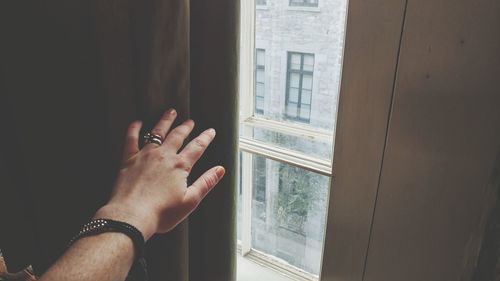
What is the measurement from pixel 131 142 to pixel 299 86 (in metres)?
0.45

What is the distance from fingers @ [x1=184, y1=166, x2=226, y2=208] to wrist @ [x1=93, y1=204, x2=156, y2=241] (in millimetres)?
68

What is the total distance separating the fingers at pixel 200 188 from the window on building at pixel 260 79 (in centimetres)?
41

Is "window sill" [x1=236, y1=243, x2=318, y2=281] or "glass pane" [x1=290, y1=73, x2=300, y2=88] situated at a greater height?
"glass pane" [x1=290, y1=73, x2=300, y2=88]

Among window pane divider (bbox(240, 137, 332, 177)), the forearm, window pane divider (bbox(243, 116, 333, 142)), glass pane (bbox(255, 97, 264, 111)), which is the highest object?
glass pane (bbox(255, 97, 264, 111))

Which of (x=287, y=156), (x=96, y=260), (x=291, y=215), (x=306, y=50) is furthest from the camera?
(x=291, y=215)

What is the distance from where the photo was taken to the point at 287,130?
3.22 ft

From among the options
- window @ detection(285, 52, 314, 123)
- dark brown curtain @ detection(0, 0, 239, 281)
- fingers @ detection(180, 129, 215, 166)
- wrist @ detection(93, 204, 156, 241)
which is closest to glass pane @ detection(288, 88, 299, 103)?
window @ detection(285, 52, 314, 123)

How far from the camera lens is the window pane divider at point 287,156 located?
Answer: 0.91 metres

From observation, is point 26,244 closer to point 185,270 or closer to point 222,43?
point 185,270

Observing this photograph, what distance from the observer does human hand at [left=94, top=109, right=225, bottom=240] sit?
0.54 meters

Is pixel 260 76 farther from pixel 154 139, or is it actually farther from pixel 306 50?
pixel 154 139

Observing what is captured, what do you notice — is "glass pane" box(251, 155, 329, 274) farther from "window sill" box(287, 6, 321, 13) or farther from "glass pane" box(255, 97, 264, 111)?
"window sill" box(287, 6, 321, 13)

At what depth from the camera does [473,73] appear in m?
0.62

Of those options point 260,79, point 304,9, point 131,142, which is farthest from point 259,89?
point 131,142
